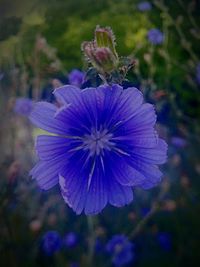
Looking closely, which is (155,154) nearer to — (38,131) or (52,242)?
(52,242)

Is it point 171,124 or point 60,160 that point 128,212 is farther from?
point 60,160

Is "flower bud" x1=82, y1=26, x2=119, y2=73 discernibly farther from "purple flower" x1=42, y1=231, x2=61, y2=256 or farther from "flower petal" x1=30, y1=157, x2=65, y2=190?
"purple flower" x1=42, y1=231, x2=61, y2=256

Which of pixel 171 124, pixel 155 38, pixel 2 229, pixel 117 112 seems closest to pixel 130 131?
pixel 117 112

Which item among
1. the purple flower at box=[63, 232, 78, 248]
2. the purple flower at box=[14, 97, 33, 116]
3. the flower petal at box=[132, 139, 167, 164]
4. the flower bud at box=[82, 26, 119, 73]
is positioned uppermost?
the purple flower at box=[14, 97, 33, 116]

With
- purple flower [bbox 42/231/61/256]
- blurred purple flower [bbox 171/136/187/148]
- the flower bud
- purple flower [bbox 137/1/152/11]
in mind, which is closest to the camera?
the flower bud

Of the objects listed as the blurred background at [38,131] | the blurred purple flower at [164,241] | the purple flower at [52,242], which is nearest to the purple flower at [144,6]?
the blurred background at [38,131]

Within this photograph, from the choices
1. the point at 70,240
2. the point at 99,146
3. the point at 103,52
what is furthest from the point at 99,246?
the point at 103,52

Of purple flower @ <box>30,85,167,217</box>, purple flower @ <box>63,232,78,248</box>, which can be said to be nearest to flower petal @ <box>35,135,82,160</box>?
purple flower @ <box>30,85,167,217</box>
